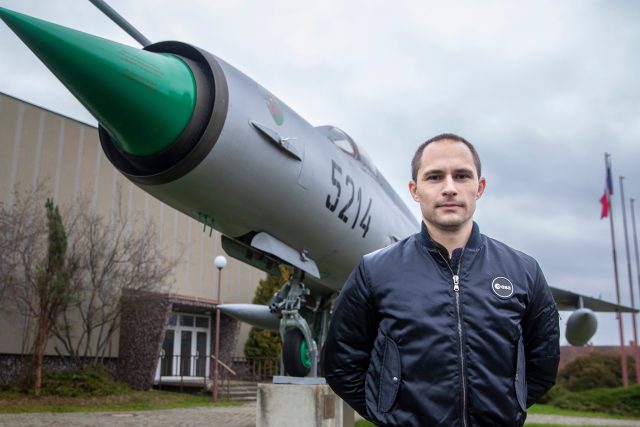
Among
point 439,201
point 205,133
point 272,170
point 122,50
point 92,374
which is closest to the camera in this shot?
point 439,201

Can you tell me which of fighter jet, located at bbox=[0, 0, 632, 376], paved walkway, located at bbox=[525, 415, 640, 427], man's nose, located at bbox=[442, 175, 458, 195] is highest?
fighter jet, located at bbox=[0, 0, 632, 376]

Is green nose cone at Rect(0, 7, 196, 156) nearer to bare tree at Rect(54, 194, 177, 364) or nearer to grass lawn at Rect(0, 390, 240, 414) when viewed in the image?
grass lawn at Rect(0, 390, 240, 414)

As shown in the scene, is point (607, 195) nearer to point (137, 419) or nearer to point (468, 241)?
point (137, 419)

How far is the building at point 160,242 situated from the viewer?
17.1 meters

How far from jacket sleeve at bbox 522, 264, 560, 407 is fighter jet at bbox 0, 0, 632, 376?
3437 millimetres

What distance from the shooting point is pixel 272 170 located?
5.47 meters

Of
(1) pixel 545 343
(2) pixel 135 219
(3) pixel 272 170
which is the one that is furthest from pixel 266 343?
(1) pixel 545 343

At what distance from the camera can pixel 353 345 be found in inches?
80.5

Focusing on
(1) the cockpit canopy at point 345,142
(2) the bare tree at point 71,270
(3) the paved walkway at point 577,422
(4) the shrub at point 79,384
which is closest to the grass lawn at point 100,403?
(4) the shrub at point 79,384

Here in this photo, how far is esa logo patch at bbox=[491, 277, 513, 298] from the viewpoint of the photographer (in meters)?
1.91

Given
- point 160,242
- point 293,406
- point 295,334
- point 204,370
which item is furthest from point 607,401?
point 160,242

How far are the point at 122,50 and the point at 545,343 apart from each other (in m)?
3.67

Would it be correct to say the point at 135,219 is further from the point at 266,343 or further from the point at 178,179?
the point at 178,179

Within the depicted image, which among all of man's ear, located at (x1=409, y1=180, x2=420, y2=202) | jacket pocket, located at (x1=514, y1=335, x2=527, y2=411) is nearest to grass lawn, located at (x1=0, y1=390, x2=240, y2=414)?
man's ear, located at (x1=409, y1=180, x2=420, y2=202)
